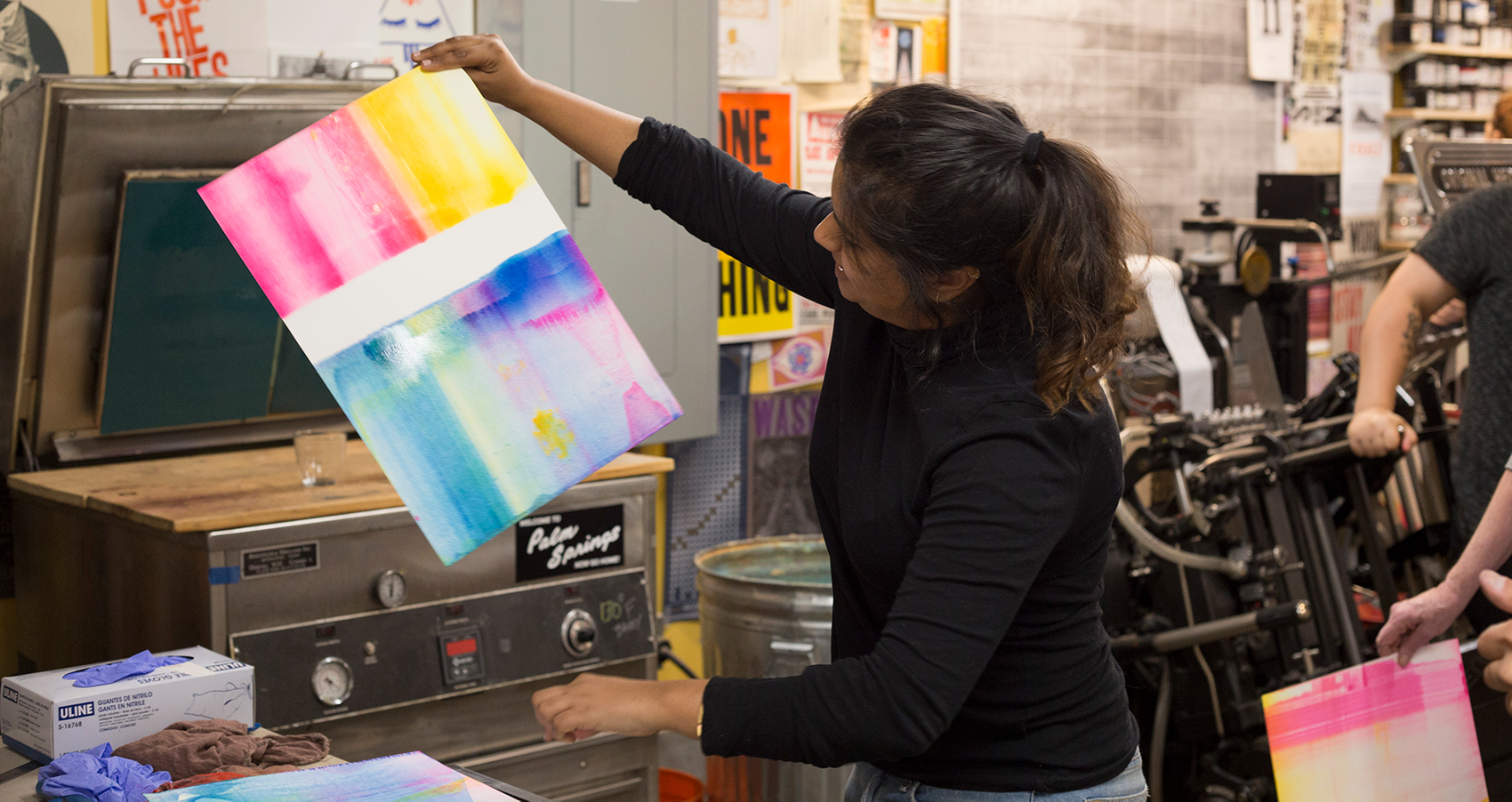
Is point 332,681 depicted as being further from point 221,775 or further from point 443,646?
point 221,775

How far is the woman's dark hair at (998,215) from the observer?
3.59 feet

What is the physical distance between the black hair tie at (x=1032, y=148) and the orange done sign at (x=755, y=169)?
2305 millimetres

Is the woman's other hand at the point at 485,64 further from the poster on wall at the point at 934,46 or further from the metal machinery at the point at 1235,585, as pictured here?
the poster on wall at the point at 934,46

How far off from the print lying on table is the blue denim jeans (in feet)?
1.41

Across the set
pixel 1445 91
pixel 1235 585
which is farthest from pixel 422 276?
pixel 1445 91

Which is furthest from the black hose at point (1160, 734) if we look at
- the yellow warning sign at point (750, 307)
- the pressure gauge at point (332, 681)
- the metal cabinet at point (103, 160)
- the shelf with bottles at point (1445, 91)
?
the shelf with bottles at point (1445, 91)

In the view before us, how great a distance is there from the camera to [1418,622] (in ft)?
5.06

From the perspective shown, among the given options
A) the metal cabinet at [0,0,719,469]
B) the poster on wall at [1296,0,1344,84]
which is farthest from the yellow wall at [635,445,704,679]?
the poster on wall at [1296,0,1344,84]

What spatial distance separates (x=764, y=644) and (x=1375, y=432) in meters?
1.33

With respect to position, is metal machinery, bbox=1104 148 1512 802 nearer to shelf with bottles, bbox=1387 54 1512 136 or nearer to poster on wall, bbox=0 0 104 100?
poster on wall, bbox=0 0 104 100

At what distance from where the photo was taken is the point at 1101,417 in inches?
46.2

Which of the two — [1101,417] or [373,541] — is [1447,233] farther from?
[373,541]

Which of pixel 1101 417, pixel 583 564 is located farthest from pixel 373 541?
pixel 1101 417

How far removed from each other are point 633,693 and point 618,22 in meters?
2.02
